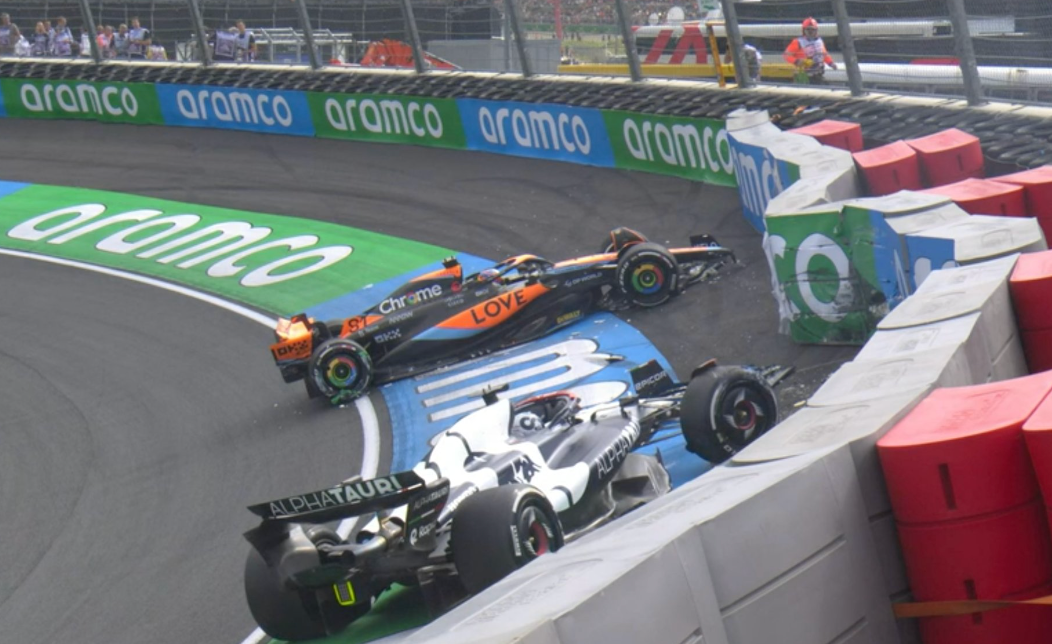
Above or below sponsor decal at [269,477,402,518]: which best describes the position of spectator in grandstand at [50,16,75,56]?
above

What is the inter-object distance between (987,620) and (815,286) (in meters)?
5.80

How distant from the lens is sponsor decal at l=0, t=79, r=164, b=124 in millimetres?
24500

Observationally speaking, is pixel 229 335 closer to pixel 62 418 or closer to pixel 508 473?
pixel 62 418

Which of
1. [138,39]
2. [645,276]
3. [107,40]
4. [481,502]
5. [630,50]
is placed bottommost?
[481,502]

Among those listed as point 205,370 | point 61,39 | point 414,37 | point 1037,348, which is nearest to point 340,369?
point 205,370

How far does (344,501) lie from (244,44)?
19.3 meters

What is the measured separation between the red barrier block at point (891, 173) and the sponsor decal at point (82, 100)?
53.2 feet

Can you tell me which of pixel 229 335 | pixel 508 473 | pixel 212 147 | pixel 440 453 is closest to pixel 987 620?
pixel 508 473

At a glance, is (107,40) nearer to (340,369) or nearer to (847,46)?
(847,46)

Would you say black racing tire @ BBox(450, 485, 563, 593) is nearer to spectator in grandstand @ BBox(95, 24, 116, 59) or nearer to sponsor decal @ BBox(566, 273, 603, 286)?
sponsor decal @ BBox(566, 273, 603, 286)

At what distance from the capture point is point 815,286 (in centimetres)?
1034

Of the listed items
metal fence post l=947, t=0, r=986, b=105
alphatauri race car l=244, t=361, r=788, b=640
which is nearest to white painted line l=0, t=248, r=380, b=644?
alphatauri race car l=244, t=361, r=788, b=640

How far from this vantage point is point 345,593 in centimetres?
693

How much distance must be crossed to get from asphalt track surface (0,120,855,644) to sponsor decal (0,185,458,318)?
0.43 metres
